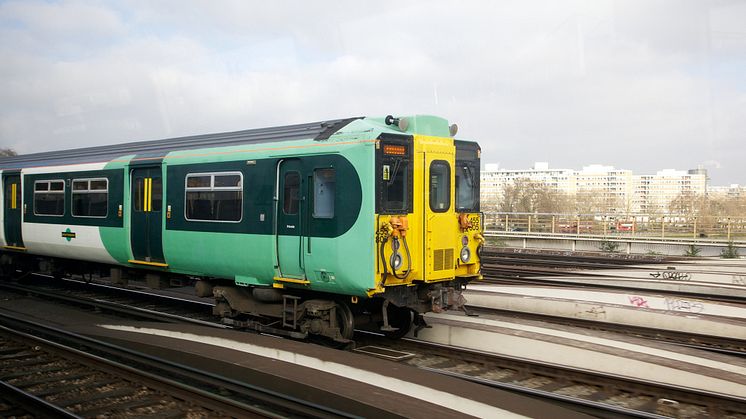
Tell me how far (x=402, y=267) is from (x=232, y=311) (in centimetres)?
386

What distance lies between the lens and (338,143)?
902 centimetres

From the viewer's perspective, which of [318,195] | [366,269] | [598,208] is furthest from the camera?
[598,208]

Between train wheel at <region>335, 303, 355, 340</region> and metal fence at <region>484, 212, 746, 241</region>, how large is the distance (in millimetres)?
20543

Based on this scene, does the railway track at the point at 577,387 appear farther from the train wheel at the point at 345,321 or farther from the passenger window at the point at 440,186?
the passenger window at the point at 440,186

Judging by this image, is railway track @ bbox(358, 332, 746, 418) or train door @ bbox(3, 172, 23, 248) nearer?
railway track @ bbox(358, 332, 746, 418)

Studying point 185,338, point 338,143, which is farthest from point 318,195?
point 185,338

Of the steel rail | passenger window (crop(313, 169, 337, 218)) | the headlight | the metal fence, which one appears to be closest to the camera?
the steel rail

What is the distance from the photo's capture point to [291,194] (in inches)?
378

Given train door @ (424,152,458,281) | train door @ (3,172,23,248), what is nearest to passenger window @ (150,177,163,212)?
train door @ (424,152,458,281)

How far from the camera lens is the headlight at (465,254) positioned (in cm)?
1007

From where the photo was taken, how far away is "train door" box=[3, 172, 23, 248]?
640 inches

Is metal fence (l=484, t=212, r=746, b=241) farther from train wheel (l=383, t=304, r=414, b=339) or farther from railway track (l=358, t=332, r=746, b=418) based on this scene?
railway track (l=358, t=332, r=746, b=418)

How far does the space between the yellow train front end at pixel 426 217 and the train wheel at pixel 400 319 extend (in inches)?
4.9

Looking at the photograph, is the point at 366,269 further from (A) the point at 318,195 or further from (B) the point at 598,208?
(B) the point at 598,208
